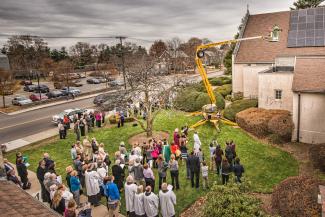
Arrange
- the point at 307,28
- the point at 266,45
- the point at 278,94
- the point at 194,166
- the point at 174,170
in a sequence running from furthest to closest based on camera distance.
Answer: the point at 266,45 → the point at 307,28 → the point at 278,94 → the point at 194,166 → the point at 174,170

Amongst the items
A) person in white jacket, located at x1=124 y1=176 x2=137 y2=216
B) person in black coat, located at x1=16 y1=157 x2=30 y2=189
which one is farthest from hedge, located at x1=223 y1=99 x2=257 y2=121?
person in black coat, located at x1=16 y1=157 x2=30 y2=189

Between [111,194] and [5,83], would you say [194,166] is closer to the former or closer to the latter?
[111,194]

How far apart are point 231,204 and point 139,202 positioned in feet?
12.5

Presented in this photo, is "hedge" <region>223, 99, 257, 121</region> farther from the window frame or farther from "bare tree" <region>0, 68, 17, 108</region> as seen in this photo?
"bare tree" <region>0, 68, 17, 108</region>

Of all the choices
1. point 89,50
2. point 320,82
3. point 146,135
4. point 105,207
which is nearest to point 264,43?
point 320,82

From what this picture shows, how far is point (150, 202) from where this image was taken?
34.4 feet

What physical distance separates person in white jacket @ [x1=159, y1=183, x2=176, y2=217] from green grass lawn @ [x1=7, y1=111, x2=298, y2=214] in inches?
49.6

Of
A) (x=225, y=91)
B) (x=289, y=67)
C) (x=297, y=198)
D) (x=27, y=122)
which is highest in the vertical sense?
(x=289, y=67)

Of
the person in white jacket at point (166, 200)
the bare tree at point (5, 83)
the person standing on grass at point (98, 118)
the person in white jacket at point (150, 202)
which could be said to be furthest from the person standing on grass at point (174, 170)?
the bare tree at point (5, 83)

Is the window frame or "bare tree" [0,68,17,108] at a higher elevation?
"bare tree" [0,68,17,108]

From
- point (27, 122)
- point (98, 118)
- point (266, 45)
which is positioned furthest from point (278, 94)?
point (27, 122)

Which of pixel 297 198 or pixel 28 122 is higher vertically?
pixel 297 198

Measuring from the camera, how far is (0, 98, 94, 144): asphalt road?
25.0 metres

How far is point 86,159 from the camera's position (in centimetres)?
1405
